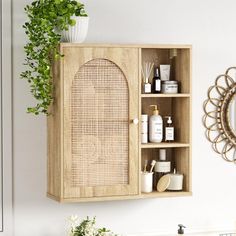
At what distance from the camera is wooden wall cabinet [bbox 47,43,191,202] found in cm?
311

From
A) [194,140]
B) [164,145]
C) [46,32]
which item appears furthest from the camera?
[194,140]

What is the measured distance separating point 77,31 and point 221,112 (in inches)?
39.1

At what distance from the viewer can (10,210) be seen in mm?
3307

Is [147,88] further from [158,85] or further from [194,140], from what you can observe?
[194,140]

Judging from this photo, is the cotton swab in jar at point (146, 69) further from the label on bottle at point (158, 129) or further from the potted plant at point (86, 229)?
the potted plant at point (86, 229)

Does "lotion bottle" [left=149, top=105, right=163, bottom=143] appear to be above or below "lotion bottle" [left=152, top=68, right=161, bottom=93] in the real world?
below

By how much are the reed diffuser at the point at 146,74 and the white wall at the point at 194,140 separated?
0.15 m

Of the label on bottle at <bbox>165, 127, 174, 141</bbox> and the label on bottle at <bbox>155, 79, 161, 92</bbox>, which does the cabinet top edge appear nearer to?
the label on bottle at <bbox>155, 79, 161, 92</bbox>

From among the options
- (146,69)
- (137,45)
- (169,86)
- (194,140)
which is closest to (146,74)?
(146,69)

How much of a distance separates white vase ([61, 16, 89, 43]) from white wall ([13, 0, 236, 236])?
26cm

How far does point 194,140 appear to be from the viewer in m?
3.63

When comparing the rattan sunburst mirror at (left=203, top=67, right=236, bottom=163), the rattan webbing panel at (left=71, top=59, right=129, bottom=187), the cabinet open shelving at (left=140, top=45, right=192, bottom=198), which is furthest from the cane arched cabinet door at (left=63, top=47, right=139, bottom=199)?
the rattan sunburst mirror at (left=203, top=67, right=236, bottom=163)

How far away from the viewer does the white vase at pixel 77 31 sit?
311 cm

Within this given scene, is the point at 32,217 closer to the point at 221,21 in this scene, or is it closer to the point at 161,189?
the point at 161,189
